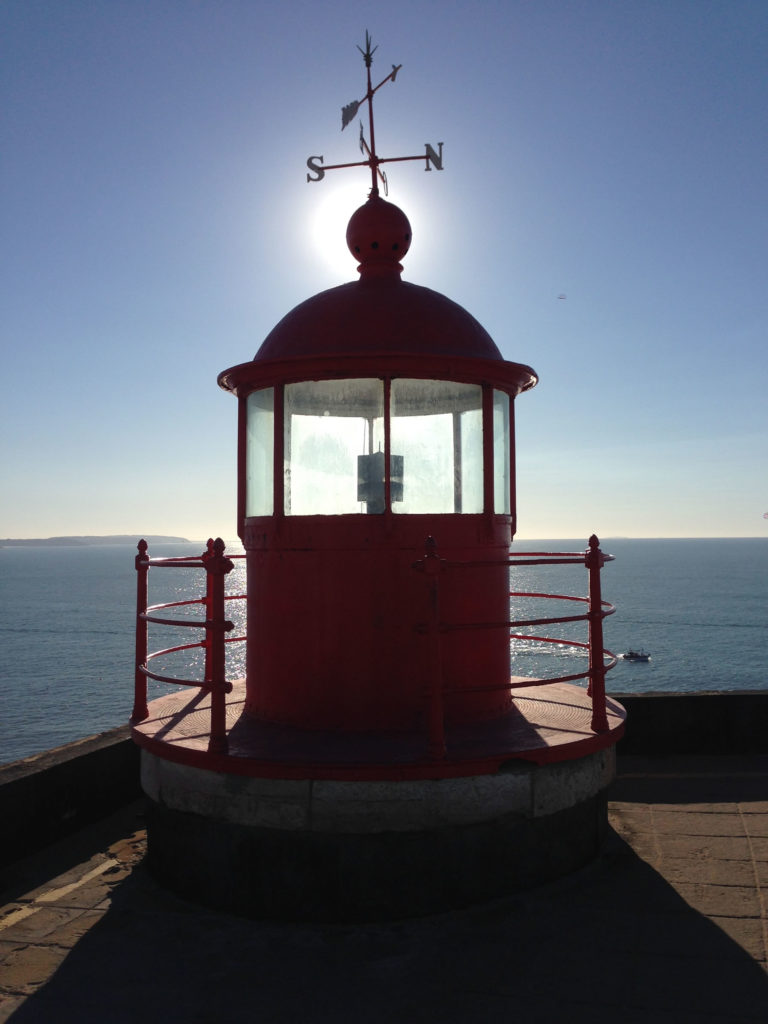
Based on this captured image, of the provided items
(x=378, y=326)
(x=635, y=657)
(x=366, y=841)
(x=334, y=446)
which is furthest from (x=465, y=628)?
(x=635, y=657)

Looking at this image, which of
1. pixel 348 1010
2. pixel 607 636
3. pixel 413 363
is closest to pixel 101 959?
pixel 348 1010

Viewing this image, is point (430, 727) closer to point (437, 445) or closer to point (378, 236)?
point (437, 445)

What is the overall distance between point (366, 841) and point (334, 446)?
2.51 meters

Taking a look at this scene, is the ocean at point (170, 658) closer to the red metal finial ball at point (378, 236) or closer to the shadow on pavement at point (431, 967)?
the shadow on pavement at point (431, 967)

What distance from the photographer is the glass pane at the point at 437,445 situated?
5.37 m

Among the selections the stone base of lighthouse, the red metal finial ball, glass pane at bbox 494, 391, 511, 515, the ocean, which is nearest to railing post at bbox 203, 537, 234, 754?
the stone base of lighthouse

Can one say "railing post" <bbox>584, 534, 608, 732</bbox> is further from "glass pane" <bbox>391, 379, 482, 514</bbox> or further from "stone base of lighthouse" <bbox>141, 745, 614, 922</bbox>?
"glass pane" <bbox>391, 379, 482, 514</bbox>

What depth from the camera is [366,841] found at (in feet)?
14.8

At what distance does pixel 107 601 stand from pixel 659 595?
233 feet

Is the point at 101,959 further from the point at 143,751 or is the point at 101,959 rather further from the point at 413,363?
the point at 413,363

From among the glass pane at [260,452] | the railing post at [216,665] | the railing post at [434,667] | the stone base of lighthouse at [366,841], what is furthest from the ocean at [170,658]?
the railing post at [434,667]

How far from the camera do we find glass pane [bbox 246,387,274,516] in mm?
5570

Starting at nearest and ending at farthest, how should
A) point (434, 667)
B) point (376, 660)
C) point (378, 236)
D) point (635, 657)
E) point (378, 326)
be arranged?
point (434, 667) < point (376, 660) < point (378, 326) < point (378, 236) < point (635, 657)

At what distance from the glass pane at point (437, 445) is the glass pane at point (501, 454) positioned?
0.56 feet
